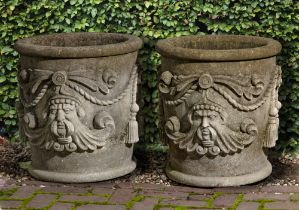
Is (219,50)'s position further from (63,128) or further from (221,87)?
(63,128)

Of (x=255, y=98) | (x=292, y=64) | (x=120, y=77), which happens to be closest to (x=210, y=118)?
(x=255, y=98)

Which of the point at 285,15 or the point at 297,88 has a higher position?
the point at 285,15

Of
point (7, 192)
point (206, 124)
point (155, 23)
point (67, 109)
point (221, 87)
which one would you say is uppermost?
point (155, 23)

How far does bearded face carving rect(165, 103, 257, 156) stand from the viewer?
17.7ft

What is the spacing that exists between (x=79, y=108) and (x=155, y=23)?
1377mm

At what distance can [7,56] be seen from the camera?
6742mm

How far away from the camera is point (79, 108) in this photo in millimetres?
5500

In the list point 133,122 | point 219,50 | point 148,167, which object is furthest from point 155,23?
point 148,167

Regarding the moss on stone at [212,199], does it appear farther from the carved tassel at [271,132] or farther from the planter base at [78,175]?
the planter base at [78,175]

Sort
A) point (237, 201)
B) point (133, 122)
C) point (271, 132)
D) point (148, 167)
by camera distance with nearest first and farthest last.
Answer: point (237, 201)
point (271, 132)
point (133, 122)
point (148, 167)

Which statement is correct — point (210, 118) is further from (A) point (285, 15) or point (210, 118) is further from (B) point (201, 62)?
(A) point (285, 15)

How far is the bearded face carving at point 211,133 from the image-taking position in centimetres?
538

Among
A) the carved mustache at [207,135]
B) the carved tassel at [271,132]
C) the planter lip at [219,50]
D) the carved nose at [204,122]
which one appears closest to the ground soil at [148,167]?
the carved tassel at [271,132]

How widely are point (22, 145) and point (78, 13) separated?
1.40m
